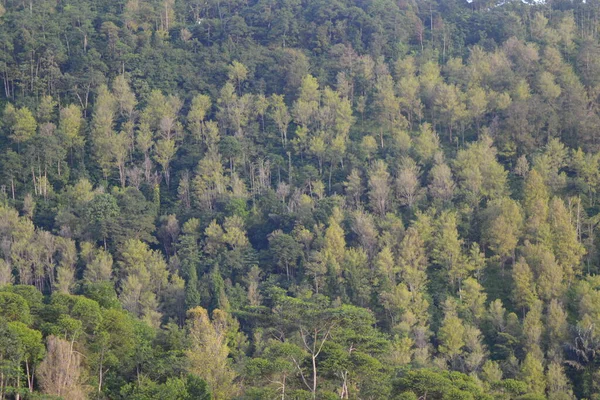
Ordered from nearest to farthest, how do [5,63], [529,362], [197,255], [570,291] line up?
[529,362], [570,291], [197,255], [5,63]

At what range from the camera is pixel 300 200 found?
67125 millimetres

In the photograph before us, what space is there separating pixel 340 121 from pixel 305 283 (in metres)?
20.0

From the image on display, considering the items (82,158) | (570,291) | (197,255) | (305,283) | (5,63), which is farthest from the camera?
(5,63)

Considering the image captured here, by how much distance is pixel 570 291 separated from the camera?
55531 mm

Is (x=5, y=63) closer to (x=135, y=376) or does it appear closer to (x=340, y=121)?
(x=340, y=121)

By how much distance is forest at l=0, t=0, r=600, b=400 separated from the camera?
38438 millimetres

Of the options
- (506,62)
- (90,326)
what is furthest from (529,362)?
(506,62)

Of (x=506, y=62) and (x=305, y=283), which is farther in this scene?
(x=506, y=62)

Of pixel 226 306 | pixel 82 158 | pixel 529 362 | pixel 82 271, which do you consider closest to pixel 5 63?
pixel 82 158

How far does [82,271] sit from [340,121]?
24607 mm

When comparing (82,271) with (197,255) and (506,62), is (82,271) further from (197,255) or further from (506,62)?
(506,62)

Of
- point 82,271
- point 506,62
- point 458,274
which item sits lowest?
point 82,271

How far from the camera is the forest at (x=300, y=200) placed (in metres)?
38.4

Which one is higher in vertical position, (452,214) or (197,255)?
(452,214)
